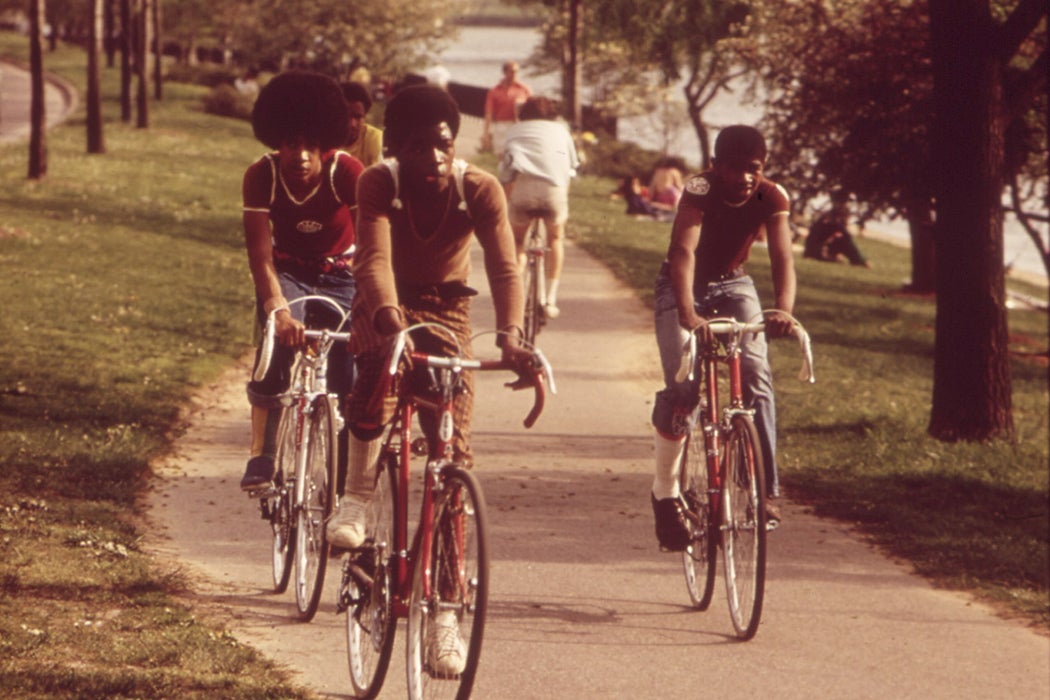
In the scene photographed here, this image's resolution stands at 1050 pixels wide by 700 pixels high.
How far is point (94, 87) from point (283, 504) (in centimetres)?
2382

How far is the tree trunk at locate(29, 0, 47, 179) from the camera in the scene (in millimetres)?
24422

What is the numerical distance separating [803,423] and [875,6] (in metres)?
7.96

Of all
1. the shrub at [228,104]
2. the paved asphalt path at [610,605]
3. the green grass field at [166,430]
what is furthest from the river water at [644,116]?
the paved asphalt path at [610,605]

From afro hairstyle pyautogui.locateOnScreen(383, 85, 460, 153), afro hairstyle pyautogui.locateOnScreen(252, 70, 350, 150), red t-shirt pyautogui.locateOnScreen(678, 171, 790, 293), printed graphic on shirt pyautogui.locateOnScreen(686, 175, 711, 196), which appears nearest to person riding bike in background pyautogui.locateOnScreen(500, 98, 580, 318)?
red t-shirt pyautogui.locateOnScreen(678, 171, 790, 293)

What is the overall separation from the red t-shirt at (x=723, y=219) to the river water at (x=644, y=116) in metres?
30.2

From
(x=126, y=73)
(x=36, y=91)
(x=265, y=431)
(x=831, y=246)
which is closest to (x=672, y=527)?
(x=265, y=431)

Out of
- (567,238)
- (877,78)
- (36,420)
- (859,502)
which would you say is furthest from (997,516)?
(567,238)

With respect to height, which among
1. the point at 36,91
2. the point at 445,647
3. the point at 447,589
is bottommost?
the point at 445,647

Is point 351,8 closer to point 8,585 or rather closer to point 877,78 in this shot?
point 877,78

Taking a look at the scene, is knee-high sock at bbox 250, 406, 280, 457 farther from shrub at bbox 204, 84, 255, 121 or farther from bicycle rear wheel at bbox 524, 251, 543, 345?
shrub at bbox 204, 84, 255, 121

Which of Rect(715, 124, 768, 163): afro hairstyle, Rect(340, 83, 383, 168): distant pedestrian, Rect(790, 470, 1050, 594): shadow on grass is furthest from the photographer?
Rect(790, 470, 1050, 594): shadow on grass

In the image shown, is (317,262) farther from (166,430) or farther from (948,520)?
(948,520)

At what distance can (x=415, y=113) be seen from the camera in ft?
19.3

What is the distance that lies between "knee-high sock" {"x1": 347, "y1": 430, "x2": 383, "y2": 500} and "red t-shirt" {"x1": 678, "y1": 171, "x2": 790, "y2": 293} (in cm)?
190
